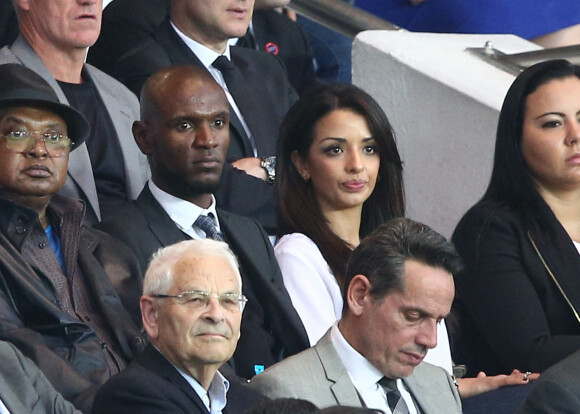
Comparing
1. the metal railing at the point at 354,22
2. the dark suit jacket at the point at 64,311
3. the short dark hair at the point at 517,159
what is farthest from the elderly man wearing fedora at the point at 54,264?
the metal railing at the point at 354,22

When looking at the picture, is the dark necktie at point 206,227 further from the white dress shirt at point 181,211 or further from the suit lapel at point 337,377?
the suit lapel at point 337,377

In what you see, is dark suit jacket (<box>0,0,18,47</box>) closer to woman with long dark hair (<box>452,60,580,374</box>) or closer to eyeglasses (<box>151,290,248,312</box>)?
woman with long dark hair (<box>452,60,580,374</box>)

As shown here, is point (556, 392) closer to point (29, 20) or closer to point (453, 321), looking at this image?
point (453, 321)

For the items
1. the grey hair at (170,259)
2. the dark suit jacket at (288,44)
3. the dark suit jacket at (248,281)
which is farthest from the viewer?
the dark suit jacket at (288,44)

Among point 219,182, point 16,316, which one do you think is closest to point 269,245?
point 219,182

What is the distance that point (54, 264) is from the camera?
4.51m

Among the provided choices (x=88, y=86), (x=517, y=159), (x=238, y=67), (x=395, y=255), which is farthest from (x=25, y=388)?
(x=238, y=67)

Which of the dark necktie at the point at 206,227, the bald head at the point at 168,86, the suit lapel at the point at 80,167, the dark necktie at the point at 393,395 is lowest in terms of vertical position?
the dark necktie at the point at 393,395

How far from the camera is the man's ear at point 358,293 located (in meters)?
4.38

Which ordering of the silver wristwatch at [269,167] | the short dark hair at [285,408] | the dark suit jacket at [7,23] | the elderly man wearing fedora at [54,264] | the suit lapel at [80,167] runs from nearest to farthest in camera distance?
the short dark hair at [285,408], the elderly man wearing fedora at [54,264], the suit lapel at [80,167], the silver wristwatch at [269,167], the dark suit jacket at [7,23]

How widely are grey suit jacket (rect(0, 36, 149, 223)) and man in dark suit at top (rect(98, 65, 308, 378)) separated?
23cm

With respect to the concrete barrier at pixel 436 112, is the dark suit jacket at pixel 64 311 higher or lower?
lower

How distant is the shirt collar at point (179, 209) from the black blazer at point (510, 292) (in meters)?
0.88

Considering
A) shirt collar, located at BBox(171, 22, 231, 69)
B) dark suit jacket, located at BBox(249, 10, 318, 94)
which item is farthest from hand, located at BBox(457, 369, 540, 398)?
dark suit jacket, located at BBox(249, 10, 318, 94)
